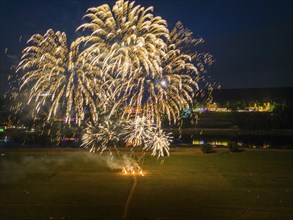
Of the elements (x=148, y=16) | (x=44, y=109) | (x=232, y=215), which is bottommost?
(x=232, y=215)

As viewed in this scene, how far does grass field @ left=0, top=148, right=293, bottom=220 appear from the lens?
13.6 m

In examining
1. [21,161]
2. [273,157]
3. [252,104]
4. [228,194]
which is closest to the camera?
[228,194]

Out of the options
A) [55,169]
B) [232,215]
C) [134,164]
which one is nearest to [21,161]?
[55,169]

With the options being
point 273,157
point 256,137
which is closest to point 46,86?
point 273,157

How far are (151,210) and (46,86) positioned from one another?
1138cm

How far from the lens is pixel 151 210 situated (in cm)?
1370

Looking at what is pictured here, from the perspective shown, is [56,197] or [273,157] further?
[273,157]

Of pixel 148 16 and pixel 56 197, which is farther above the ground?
pixel 148 16

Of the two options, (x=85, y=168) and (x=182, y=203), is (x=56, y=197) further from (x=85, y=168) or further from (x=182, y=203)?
(x=85, y=168)

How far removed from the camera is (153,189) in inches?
672

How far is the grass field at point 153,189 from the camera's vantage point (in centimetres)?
1356

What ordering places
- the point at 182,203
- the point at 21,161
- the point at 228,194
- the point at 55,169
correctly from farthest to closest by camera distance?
the point at 21,161, the point at 55,169, the point at 228,194, the point at 182,203

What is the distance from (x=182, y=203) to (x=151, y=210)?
67.6 inches

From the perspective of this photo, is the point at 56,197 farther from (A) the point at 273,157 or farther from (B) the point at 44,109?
(B) the point at 44,109
